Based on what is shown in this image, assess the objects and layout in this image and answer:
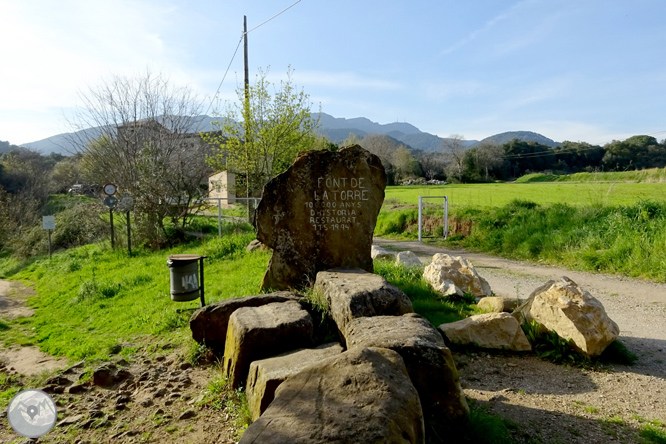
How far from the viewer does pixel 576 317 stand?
488cm

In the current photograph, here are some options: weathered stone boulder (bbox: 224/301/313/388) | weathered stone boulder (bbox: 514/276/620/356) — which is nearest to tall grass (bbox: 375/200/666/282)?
weathered stone boulder (bbox: 514/276/620/356)

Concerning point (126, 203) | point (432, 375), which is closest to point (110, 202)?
point (126, 203)

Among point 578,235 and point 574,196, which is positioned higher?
point 574,196

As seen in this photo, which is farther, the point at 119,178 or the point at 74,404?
the point at 119,178

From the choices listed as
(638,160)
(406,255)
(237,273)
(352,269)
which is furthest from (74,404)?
(638,160)

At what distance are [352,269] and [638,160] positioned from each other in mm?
61583

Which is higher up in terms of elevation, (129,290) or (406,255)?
(406,255)

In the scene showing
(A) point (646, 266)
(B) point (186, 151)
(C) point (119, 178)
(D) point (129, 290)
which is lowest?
(D) point (129, 290)

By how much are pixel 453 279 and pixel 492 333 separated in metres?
2.22

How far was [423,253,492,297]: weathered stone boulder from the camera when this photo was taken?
7.06 metres

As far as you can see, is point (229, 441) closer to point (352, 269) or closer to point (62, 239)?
point (352, 269)

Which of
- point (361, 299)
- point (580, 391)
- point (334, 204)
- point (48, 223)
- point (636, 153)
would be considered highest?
point (636, 153)

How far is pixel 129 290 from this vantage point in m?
9.87

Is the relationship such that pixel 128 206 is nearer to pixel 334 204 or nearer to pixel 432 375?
pixel 334 204
